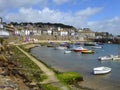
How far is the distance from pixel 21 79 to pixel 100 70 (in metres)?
14.1

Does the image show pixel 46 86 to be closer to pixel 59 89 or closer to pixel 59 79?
pixel 59 89

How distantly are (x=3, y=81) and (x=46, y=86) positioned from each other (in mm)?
3690

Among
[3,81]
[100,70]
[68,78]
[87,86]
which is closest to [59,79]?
[68,78]

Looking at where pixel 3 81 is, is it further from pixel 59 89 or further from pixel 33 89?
pixel 59 89

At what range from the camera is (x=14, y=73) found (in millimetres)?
29984

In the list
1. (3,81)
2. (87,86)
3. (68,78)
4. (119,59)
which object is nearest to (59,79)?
(68,78)

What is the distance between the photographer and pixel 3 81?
2458 cm

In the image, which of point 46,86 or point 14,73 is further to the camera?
point 14,73

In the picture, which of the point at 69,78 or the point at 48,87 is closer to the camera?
the point at 48,87

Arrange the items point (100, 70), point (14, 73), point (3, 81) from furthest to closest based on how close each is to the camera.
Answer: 1. point (100, 70)
2. point (14, 73)
3. point (3, 81)

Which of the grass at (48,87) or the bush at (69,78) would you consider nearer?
the grass at (48,87)

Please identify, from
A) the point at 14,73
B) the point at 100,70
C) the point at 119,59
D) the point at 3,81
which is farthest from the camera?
the point at 119,59

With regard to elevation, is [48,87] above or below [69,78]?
above

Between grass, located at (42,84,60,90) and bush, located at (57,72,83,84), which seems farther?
bush, located at (57,72,83,84)
